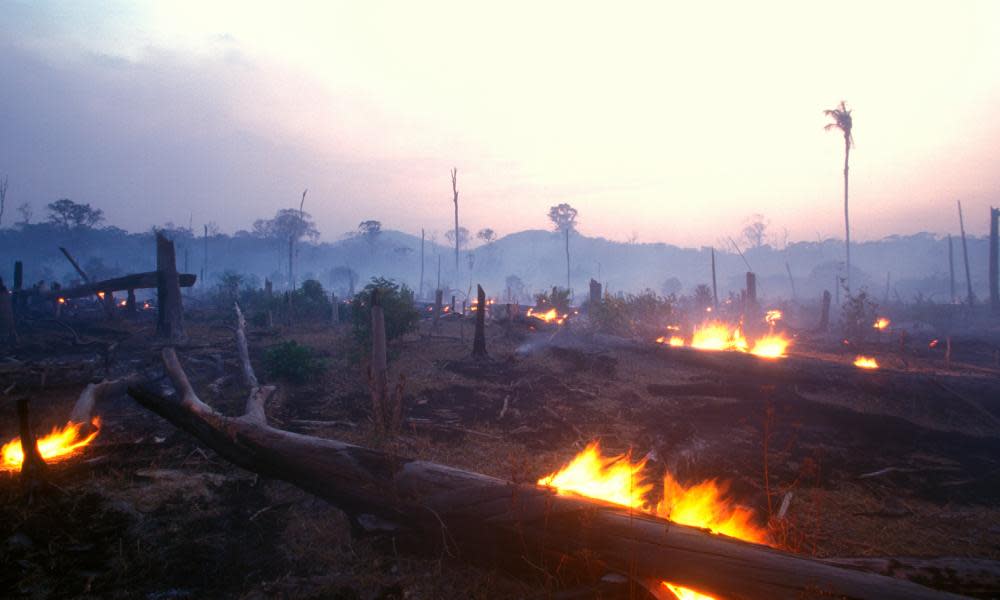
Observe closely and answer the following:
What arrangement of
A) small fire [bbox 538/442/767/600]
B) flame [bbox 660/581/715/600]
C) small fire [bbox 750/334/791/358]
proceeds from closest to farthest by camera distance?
flame [bbox 660/581/715/600]
small fire [bbox 538/442/767/600]
small fire [bbox 750/334/791/358]

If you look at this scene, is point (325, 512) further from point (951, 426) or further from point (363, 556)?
point (951, 426)

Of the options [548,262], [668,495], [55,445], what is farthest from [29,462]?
[548,262]

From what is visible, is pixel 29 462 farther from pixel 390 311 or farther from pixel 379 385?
pixel 390 311

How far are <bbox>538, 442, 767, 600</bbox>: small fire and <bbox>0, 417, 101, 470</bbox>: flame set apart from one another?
6201mm

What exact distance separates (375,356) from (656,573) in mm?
6860

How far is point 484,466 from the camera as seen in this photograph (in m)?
6.16

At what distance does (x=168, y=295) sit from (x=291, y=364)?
6.98 metres

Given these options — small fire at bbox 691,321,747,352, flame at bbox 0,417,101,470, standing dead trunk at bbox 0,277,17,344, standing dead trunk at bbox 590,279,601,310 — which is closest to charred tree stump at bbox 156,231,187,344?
standing dead trunk at bbox 0,277,17,344

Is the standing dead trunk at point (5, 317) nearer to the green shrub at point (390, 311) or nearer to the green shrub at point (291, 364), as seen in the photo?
the green shrub at point (291, 364)

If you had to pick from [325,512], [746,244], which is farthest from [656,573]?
[746,244]

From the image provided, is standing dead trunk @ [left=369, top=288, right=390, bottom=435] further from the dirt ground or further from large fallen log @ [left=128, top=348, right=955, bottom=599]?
large fallen log @ [left=128, top=348, right=955, bottom=599]

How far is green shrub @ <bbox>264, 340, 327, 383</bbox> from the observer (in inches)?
460

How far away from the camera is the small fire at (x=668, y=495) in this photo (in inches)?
150

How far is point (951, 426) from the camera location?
23.7 feet
